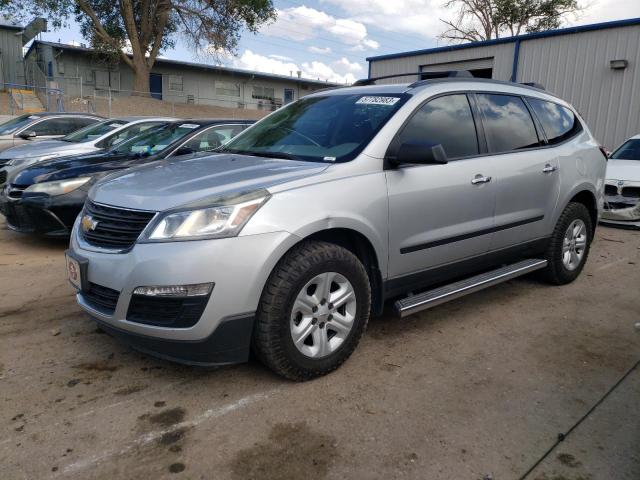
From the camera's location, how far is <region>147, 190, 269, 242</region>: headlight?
8.70 ft

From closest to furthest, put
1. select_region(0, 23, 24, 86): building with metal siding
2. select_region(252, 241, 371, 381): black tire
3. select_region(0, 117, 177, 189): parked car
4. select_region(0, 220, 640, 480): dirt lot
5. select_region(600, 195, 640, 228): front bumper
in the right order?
select_region(0, 220, 640, 480): dirt lot < select_region(252, 241, 371, 381): black tire < select_region(600, 195, 640, 228): front bumper < select_region(0, 117, 177, 189): parked car < select_region(0, 23, 24, 86): building with metal siding

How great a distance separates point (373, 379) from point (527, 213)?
210 centimetres

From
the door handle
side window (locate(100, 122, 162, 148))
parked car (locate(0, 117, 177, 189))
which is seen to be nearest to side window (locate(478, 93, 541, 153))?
the door handle

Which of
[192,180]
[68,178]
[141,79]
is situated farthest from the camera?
[141,79]

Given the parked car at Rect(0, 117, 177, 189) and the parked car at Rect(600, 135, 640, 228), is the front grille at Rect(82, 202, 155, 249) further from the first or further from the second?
the parked car at Rect(600, 135, 640, 228)

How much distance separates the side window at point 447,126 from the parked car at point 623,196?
17.4 ft

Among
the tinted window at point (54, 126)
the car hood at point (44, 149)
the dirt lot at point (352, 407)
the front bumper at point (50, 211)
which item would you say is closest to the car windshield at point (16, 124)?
the tinted window at point (54, 126)

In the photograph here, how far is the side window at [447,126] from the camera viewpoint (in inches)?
140

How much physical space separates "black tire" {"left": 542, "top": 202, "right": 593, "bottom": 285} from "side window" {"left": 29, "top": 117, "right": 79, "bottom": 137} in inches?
396

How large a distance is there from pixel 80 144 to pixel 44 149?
83 cm

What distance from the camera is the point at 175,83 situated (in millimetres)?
35406

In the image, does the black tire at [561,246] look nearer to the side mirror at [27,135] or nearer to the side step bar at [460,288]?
the side step bar at [460,288]

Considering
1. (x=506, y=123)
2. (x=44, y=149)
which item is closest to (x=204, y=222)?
(x=506, y=123)

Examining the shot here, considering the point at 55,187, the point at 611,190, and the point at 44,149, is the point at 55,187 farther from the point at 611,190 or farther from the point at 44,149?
the point at 611,190
